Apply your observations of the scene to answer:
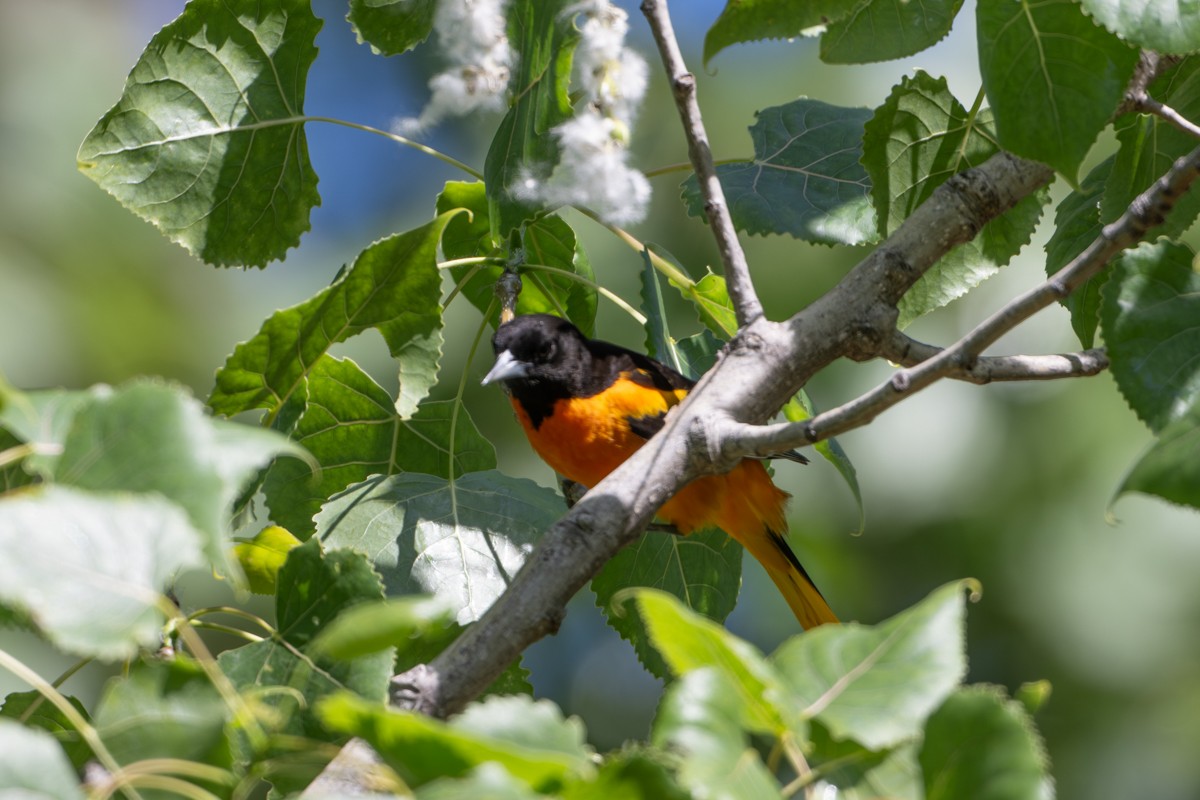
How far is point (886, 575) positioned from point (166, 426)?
475cm

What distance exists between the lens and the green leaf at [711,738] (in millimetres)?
976

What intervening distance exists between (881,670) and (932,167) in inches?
62.1

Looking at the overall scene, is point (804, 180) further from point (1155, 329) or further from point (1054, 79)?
point (1155, 329)

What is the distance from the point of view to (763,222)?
97.7 inches

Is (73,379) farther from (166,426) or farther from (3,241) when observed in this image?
(166,426)

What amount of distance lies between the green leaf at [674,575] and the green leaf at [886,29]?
3.49 feet

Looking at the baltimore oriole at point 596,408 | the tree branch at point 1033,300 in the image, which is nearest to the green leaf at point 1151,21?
the tree branch at point 1033,300

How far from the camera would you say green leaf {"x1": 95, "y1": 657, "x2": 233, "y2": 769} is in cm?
119

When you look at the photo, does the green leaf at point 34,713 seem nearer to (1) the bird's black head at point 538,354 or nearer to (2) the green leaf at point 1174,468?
(2) the green leaf at point 1174,468

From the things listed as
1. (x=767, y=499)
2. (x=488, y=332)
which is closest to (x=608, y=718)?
(x=488, y=332)

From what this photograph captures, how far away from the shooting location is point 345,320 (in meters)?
2.09

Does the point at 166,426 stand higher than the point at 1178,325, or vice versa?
the point at 166,426

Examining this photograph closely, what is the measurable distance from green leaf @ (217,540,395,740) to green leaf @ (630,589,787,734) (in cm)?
57

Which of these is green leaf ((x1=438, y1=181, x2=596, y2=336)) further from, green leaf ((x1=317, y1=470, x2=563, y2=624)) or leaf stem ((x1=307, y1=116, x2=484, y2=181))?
green leaf ((x1=317, y1=470, x2=563, y2=624))
